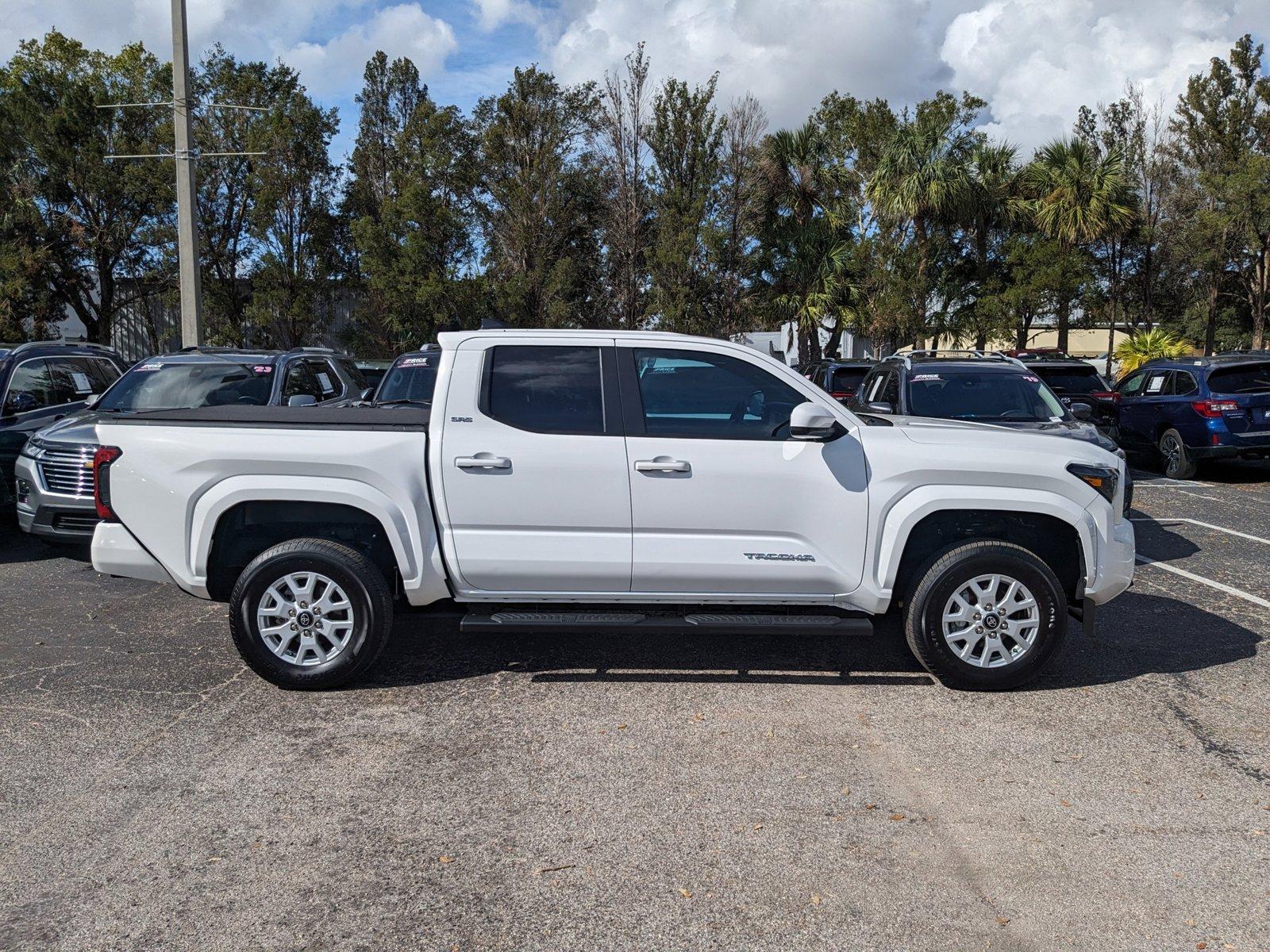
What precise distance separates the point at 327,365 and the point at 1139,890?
9343mm

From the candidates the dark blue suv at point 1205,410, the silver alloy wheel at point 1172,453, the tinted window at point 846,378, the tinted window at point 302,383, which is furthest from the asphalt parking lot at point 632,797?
the tinted window at point 846,378

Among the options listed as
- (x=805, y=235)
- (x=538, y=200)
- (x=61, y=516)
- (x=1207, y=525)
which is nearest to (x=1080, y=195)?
(x=805, y=235)

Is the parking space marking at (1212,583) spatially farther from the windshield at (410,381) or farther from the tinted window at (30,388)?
the tinted window at (30,388)

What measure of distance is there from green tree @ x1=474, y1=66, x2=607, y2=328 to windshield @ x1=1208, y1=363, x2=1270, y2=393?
781 inches

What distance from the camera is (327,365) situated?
1108 cm

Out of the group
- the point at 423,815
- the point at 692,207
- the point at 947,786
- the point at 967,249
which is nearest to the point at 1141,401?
the point at 947,786

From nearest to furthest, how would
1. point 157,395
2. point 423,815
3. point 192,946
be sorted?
point 192,946 < point 423,815 < point 157,395

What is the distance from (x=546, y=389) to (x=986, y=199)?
1184 inches

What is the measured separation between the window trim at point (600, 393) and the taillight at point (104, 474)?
1937 mm

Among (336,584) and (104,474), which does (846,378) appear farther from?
(104,474)

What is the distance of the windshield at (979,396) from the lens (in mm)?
9898

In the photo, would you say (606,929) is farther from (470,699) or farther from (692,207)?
(692,207)

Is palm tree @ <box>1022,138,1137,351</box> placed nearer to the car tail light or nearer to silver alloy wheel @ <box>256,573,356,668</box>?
the car tail light

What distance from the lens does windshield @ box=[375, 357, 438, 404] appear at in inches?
419
